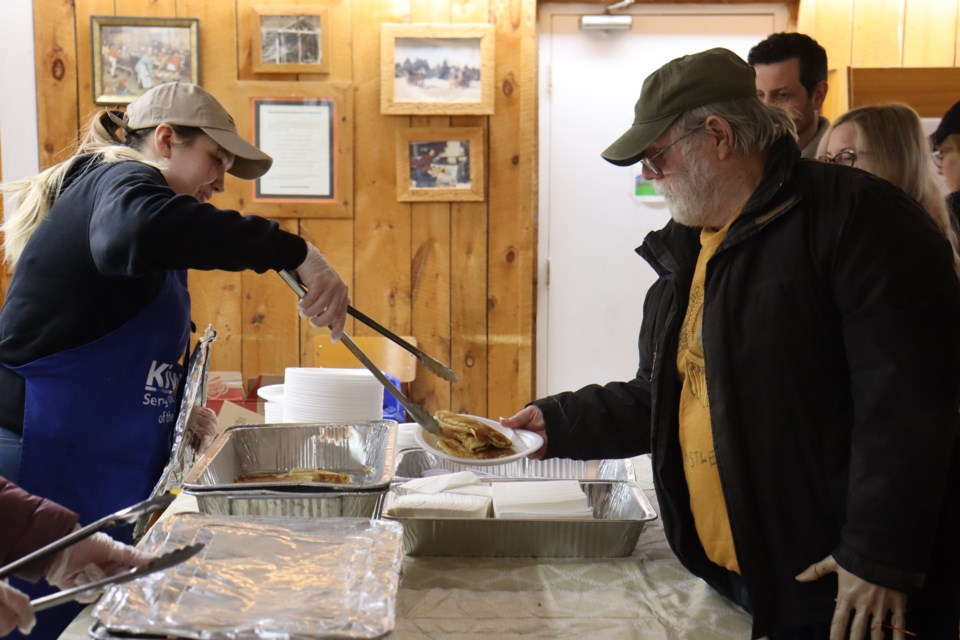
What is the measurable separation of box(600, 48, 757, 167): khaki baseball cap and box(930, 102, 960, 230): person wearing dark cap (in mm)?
1503

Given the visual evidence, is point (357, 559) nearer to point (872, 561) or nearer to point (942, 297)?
point (872, 561)

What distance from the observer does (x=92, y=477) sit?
2.05 meters

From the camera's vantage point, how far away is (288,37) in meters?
4.40

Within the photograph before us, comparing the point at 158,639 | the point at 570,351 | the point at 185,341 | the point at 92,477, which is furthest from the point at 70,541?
the point at 570,351

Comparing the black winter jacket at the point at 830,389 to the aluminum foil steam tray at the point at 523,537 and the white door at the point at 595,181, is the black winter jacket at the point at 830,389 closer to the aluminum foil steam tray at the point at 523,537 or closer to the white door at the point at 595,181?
the aluminum foil steam tray at the point at 523,537

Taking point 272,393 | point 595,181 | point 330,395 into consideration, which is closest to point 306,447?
point 330,395

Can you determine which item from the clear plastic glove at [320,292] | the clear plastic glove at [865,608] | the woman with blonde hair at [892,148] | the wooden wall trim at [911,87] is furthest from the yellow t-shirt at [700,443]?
the wooden wall trim at [911,87]

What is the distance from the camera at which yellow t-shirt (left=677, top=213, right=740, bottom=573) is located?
1595 mm

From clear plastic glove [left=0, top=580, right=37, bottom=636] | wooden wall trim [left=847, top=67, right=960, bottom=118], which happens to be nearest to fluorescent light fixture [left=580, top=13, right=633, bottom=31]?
wooden wall trim [left=847, top=67, right=960, bottom=118]

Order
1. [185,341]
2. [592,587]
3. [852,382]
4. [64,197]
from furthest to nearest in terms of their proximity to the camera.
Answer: [185,341] → [64,197] → [592,587] → [852,382]

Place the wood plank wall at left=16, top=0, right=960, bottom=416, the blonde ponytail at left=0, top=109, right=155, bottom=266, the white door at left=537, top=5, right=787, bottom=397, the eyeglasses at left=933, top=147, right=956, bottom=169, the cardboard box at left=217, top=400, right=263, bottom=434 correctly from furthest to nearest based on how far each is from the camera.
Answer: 1. the white door at left=537, top=5, right=787, bottom=397
2. the wood plank wall at left=16, top=0, right=960, bottom=416
3. the eyeglasses at left=933, top=147, right=956, bottom=169
4. the cardboard box at left=217, top=400, right=263, bottom=434
5. the blonde ponytail at left=0, top=109, right=155, bottom=266

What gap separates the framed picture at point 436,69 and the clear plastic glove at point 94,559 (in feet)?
11.2

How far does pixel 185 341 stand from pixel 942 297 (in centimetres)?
173

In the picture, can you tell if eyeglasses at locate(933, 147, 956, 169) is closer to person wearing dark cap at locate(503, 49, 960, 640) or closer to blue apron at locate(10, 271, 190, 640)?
person wearing dark cap at locate(503, 49, 960, 640)
